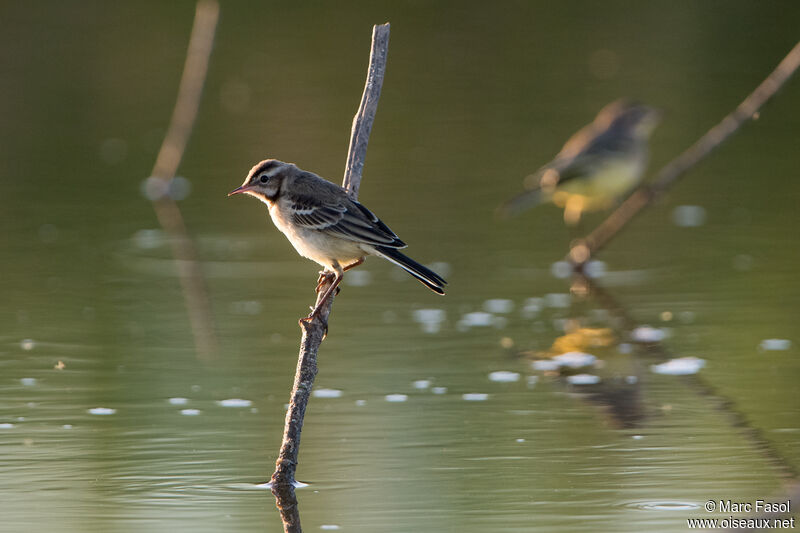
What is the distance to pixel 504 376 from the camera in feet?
27.0

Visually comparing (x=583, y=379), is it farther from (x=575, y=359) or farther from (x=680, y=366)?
(x=680, y=366)

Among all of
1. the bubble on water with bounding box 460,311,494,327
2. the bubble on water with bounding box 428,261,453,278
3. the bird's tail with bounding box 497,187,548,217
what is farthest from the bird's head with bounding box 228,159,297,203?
the bird's tail with bounding box 497,187,548,217

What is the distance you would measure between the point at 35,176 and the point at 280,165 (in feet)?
27.1

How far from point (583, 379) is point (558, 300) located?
202 cm

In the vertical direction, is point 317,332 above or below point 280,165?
below

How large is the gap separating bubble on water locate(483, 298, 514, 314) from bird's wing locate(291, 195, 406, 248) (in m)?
2.93

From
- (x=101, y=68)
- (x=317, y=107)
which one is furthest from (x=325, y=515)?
(x=101, y=68)

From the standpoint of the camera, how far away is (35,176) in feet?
49.0

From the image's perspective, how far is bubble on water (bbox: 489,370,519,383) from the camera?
816cm

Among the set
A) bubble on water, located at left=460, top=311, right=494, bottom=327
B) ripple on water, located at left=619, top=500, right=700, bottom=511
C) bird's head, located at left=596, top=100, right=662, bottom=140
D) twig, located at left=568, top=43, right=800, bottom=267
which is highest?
bird's head, located at left=596, top=100, right=662, bottom=140

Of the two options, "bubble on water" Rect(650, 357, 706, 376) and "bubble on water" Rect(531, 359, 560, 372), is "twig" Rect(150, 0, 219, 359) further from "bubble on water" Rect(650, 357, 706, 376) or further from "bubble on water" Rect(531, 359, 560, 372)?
"bubble on water" Rect(650, 357, 706, 376)

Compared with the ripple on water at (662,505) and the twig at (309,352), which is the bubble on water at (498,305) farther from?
the ripple on water at (662,505)

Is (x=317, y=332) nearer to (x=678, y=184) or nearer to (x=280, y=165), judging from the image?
(x=280, y=165)

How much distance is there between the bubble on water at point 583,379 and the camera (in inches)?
320
